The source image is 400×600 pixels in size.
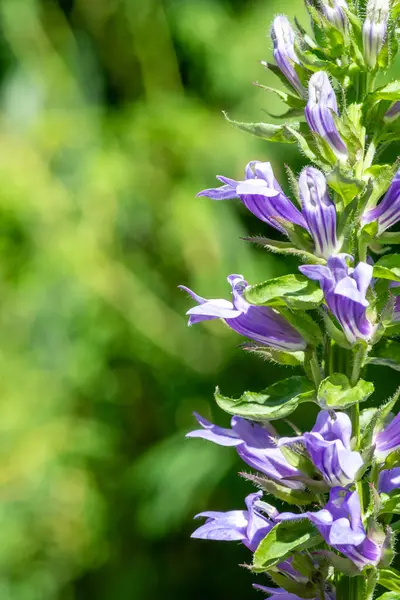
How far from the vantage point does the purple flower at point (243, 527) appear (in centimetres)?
72

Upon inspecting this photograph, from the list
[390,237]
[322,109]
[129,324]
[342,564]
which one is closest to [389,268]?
[390,237]

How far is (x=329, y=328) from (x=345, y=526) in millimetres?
167

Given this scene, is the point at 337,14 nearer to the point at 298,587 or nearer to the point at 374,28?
the point at 374,28

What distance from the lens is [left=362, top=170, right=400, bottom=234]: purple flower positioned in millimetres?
713

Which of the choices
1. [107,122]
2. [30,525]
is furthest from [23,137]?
[30,525]

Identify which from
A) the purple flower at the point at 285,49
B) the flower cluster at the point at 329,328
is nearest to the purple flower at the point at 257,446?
the flower cluster at the point at 329,328

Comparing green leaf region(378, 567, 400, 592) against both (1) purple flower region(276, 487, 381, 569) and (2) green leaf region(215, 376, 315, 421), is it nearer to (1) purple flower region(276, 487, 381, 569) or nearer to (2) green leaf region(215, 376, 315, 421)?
(1) purple flower region(276, 487, 381, 569)

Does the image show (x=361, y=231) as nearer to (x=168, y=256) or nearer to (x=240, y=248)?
(x=240, y=248)

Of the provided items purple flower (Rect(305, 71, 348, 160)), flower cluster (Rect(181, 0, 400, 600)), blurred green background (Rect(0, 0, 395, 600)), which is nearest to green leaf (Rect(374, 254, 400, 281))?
flower cluster (Rect(181, 0, 400, 600))

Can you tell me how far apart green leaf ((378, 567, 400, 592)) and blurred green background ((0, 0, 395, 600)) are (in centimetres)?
183

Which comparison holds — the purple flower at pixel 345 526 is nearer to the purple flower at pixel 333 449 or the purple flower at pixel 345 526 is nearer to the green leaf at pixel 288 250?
the purple flower at pixel 333 449

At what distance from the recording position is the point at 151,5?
9.83 ft

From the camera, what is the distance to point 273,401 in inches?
28.8

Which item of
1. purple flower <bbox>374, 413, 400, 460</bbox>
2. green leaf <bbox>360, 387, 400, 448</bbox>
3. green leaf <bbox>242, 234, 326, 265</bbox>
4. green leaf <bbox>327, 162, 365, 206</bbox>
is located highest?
green leaf <bbox>327, 162, 365, 206</bbox>
